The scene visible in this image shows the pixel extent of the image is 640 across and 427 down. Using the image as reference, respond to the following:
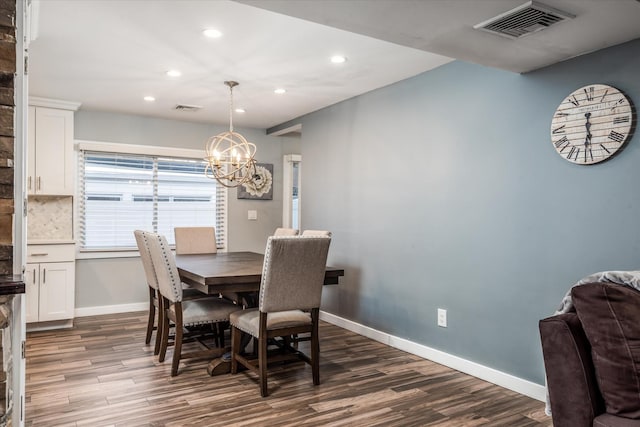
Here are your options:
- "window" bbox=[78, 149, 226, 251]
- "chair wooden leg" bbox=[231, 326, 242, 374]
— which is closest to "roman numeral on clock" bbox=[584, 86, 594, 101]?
"chair wooden leg" bbox=[231, 326, 242, 374]

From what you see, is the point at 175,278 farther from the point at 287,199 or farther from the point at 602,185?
the point at 287,199

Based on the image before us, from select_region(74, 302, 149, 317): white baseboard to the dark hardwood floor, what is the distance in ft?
4.30

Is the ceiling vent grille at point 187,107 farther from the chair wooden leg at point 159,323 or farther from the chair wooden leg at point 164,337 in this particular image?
the chair wooden leg at point 164,337

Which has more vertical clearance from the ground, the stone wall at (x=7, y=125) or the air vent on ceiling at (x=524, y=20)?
the air vent on ceiling at (x=524, y=20)

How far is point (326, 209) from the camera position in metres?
5.04

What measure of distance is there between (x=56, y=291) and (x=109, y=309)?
791 millimetres

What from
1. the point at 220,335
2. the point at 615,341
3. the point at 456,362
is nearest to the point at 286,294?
the point at 220,335

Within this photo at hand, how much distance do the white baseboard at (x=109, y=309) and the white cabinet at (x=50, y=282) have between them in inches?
21.0

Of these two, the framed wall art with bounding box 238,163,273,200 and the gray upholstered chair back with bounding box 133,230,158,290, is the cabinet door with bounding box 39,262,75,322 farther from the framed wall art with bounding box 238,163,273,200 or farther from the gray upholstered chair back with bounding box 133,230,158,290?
the framed wall art with bounding box 238,163,273,200

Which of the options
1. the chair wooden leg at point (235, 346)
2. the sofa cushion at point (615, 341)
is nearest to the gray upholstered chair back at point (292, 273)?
the chair wooden leg at point (235, 346)

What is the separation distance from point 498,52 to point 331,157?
99.2 inches

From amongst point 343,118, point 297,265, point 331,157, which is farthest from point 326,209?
point 297,265

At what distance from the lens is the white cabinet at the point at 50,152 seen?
468 cm

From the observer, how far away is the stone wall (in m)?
1.44
